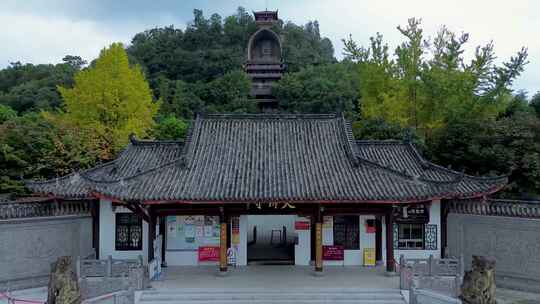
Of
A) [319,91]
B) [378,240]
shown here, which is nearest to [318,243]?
[378,240]

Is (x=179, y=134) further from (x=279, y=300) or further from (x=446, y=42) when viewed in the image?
(x=279, y=300)

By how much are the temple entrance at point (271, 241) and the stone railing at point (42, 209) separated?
6422mm

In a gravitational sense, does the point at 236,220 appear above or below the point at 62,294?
above

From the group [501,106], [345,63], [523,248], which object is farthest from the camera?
[345,63]

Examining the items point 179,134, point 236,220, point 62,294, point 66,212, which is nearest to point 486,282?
point 236,220

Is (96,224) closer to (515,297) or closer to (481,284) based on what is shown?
(481,284)

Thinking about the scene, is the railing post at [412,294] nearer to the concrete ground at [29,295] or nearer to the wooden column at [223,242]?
the wooden column at [223,242]

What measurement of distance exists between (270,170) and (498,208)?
7.90 metres

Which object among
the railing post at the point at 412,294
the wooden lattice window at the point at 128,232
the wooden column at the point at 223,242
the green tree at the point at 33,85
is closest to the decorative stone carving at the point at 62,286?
the wooden column at the point at 223,242

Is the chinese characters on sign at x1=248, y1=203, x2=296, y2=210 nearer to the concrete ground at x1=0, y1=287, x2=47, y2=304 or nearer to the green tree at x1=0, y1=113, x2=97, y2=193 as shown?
the concrete ground at x1=0, y1=287, x2=47, y2=304

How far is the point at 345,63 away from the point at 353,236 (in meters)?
39.6

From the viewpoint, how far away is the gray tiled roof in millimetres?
12570

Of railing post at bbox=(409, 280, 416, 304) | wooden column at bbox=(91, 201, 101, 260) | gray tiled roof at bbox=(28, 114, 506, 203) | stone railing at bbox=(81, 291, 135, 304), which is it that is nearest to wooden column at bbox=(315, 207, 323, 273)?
gray tiled roof at bbox=(28, 114, 506, 203)

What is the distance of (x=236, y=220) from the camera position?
50.2 ft
